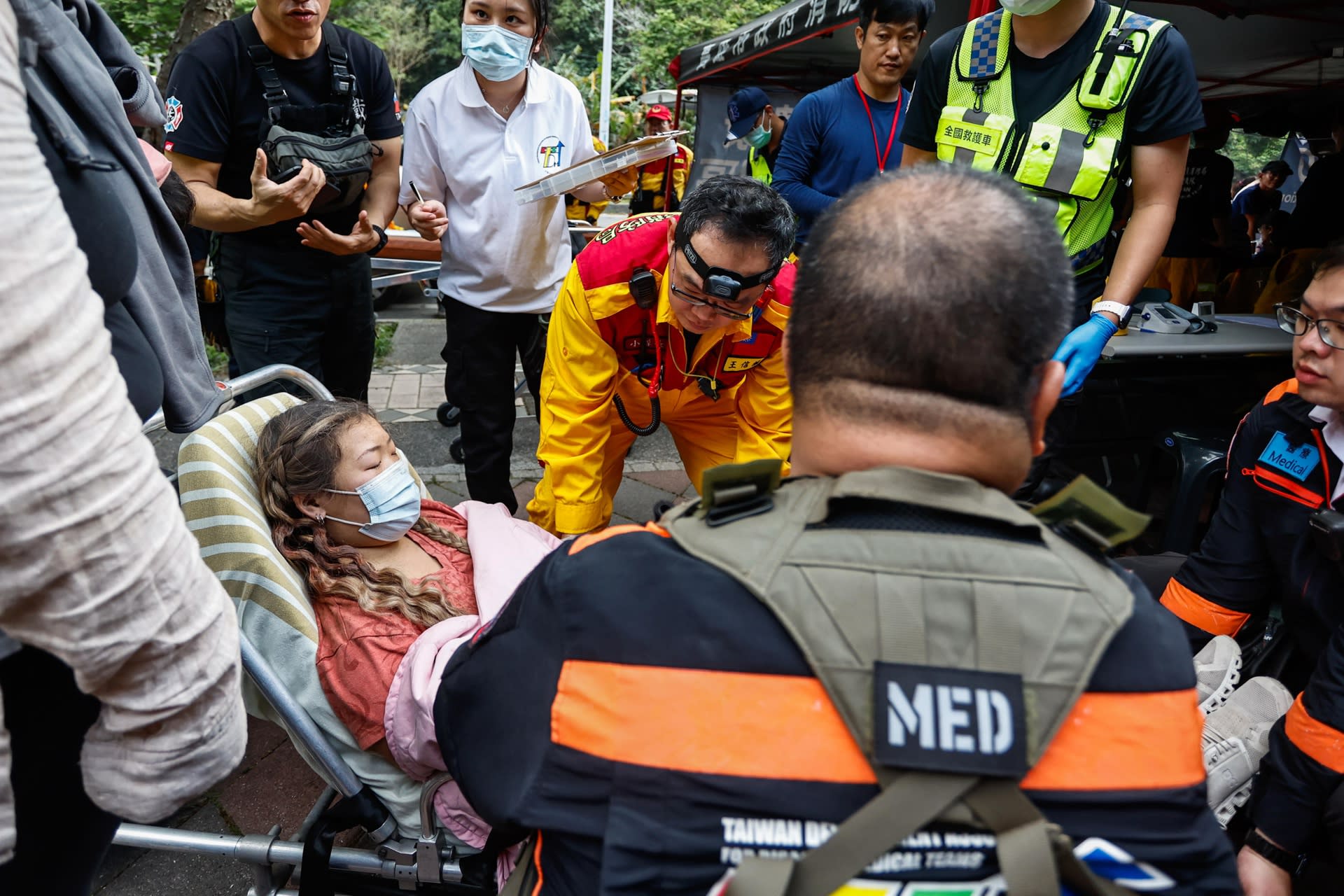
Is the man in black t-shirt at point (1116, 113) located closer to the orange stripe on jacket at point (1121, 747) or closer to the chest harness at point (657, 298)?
the chest harness at point (657, 298)

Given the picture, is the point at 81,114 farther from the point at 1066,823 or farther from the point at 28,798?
the point at 1066,823

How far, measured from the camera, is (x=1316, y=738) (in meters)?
1.65

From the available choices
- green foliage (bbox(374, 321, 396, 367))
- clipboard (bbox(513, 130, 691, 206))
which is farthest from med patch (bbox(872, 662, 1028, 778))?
green foliage (bbox(374, 321, 396, 367))

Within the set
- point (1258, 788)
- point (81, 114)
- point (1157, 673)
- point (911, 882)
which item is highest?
point (81, 114)

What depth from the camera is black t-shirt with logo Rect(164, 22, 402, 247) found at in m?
2.50

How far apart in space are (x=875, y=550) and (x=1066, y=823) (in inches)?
11.7

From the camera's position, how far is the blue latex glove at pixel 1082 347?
2.39m

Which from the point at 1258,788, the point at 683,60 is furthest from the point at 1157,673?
the point at 683,60

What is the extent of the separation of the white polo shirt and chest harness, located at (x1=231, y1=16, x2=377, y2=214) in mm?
230

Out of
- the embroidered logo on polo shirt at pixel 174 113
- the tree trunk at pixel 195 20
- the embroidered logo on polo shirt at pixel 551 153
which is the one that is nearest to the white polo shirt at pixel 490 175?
the embroidered logo on polo shirt at pixel 551 153

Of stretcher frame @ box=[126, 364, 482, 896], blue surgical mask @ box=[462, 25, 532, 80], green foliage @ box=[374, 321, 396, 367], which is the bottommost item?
green foliage @ box=[374, 321, 396, 367]

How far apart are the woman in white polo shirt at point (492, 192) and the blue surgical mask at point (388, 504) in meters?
1.00

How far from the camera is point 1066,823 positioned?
0.82 metres

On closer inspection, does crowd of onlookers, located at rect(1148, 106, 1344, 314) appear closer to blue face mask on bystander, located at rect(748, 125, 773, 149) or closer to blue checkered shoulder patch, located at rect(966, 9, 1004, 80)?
blue face mask on bystander, located at rect(748, 125, 773, 149)
